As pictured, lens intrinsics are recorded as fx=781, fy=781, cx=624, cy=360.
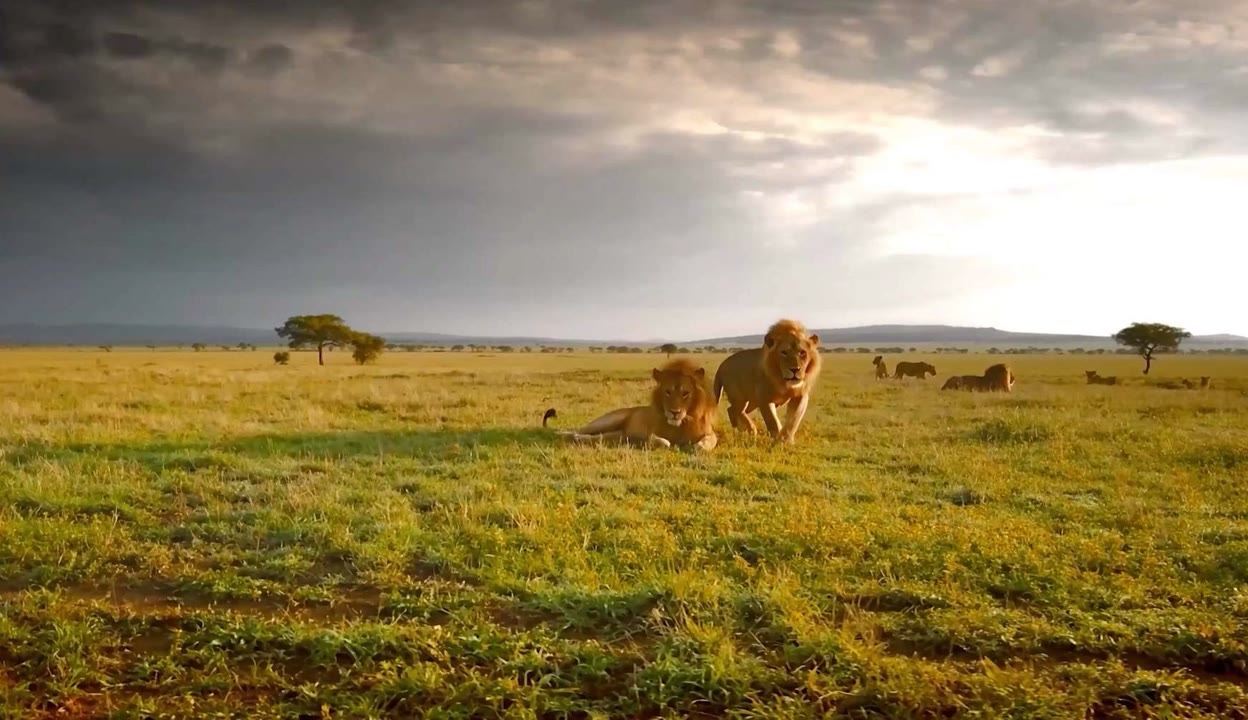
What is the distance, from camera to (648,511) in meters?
7.09

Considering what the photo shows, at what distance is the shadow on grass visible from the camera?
32.0ft

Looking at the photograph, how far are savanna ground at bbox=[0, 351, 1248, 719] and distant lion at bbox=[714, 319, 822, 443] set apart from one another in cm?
148

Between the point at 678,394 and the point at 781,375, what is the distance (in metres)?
1.74

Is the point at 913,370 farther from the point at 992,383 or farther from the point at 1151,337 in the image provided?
the point at 1151,337

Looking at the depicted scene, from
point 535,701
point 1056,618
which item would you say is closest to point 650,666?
point 535,701

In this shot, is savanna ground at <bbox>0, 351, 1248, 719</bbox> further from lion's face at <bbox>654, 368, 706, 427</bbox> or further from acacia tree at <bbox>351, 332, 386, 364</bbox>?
acacia tree at <bbox>351, 332, 386, 364</bbox>

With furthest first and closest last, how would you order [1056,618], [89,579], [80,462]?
[80,462] < [89,579] < [1056,618]

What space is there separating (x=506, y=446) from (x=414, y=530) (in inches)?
191

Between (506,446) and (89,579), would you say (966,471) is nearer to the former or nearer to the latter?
(506,446)

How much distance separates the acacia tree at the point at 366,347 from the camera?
63.3 meters

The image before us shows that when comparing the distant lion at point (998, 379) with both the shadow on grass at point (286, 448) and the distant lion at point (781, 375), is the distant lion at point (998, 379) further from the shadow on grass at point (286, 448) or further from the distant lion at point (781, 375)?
A: the shadow on grass at point (286, 448)

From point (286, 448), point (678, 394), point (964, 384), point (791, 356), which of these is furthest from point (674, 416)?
point (964, 384)

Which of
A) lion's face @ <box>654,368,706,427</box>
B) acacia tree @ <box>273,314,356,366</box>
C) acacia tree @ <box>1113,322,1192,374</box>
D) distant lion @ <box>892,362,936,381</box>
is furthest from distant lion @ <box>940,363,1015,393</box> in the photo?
acacia tree @ <box>273,314,356,366</box>

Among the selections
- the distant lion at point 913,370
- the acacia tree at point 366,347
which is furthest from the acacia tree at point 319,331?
the distant lion at point 913,370
